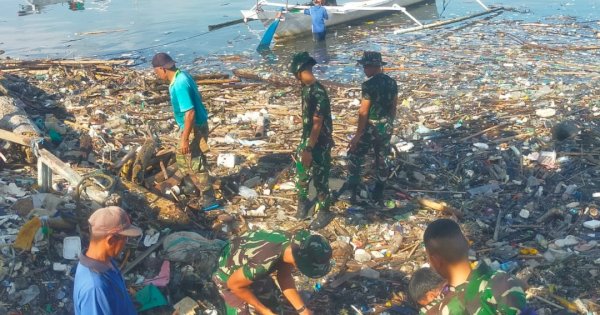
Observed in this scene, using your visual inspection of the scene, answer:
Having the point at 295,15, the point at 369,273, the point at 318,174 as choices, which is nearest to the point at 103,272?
the point at 369,273

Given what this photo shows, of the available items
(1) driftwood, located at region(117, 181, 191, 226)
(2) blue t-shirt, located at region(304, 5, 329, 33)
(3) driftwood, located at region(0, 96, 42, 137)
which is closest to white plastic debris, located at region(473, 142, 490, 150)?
(1) driftwood, located at region(117, 181, 191, 226)

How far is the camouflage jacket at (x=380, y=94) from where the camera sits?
670 centimetres

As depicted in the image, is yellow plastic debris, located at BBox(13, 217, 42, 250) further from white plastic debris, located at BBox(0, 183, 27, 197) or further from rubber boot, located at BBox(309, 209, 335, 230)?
rubber boot, located at BBox(309, 209, 335, 230)

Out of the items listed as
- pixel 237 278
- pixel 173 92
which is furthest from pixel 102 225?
pixel 173 92

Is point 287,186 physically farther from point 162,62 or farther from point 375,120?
point 162,62

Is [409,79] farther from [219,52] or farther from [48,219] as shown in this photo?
[48,219]

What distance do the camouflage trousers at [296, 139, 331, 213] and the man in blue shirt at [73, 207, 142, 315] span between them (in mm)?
3410

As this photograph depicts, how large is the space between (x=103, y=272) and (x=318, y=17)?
638 inches

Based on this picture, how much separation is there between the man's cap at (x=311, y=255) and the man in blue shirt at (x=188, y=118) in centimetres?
331

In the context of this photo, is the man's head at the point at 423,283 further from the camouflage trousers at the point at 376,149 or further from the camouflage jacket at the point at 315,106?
the camouflage trousers at the point at 376,149

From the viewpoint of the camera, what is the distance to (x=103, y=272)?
332cm

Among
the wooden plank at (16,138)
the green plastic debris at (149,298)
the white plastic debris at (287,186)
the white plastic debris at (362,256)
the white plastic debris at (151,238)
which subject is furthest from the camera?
the white plastic debris at (287,186)

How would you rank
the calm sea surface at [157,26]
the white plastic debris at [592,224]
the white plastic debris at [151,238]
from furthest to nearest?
the calm sea surface at [157,26]
the white plastic debris at [592,224]
the white plastic debris at [151,238]

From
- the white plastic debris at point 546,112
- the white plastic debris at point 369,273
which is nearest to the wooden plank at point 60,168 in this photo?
the white plastic debris at point 369,273
